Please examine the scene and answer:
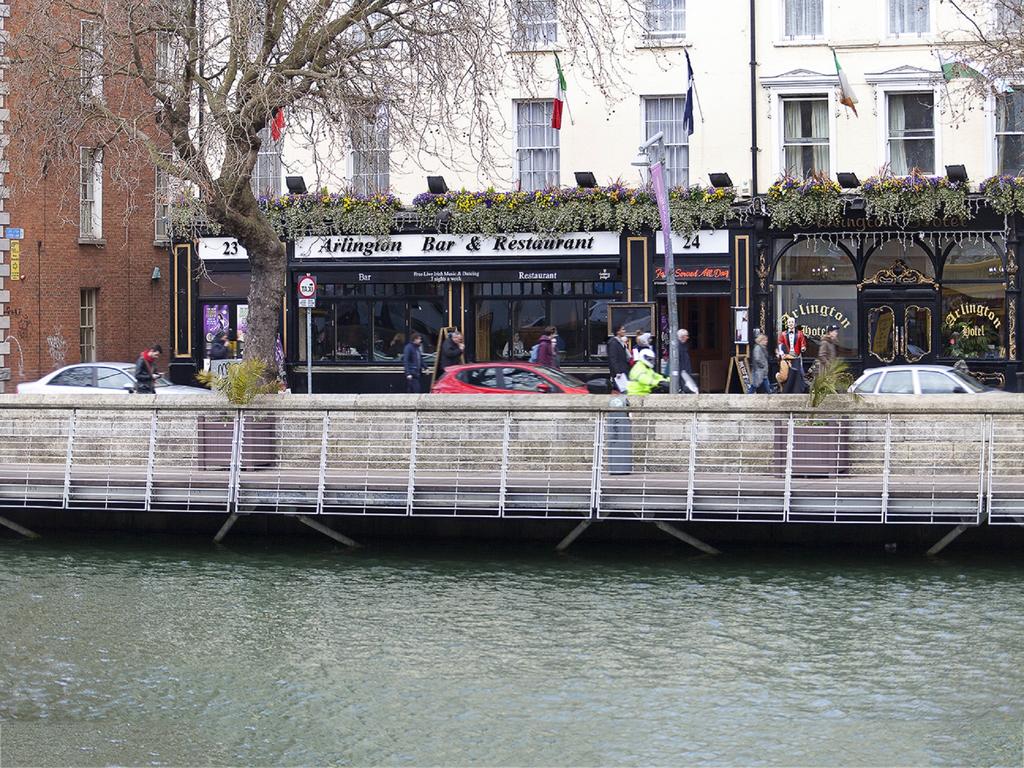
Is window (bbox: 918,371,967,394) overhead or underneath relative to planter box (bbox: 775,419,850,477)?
overhead

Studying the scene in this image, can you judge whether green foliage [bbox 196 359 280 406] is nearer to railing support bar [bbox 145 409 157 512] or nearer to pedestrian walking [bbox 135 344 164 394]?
railing support bar [bbox 145 409 157 512]

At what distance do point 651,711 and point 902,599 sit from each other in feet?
17.9

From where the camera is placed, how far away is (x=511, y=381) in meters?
27.9

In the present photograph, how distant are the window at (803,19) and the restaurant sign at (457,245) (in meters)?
5.87

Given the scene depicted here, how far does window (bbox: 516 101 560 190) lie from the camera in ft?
123

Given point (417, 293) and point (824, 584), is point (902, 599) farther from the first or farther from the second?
point (417, 293)

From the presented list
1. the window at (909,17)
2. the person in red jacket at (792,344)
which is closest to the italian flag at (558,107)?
the person in red jacket at (792,344)

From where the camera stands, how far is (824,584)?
2003 centimetres

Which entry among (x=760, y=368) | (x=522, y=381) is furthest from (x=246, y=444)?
(x=760, y=368)

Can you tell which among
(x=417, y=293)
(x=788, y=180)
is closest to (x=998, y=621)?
(x=788, y=180)

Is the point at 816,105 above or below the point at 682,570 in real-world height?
above

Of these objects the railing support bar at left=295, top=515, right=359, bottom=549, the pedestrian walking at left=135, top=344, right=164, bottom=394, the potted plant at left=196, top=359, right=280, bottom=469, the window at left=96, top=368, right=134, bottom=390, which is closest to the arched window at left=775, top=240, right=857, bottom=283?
the pedestrian walking at left=135, top=344, right=164, bottom=394

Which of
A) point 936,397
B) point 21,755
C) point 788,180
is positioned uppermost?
point 788,180

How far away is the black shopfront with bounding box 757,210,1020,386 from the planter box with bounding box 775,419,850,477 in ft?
49.2
